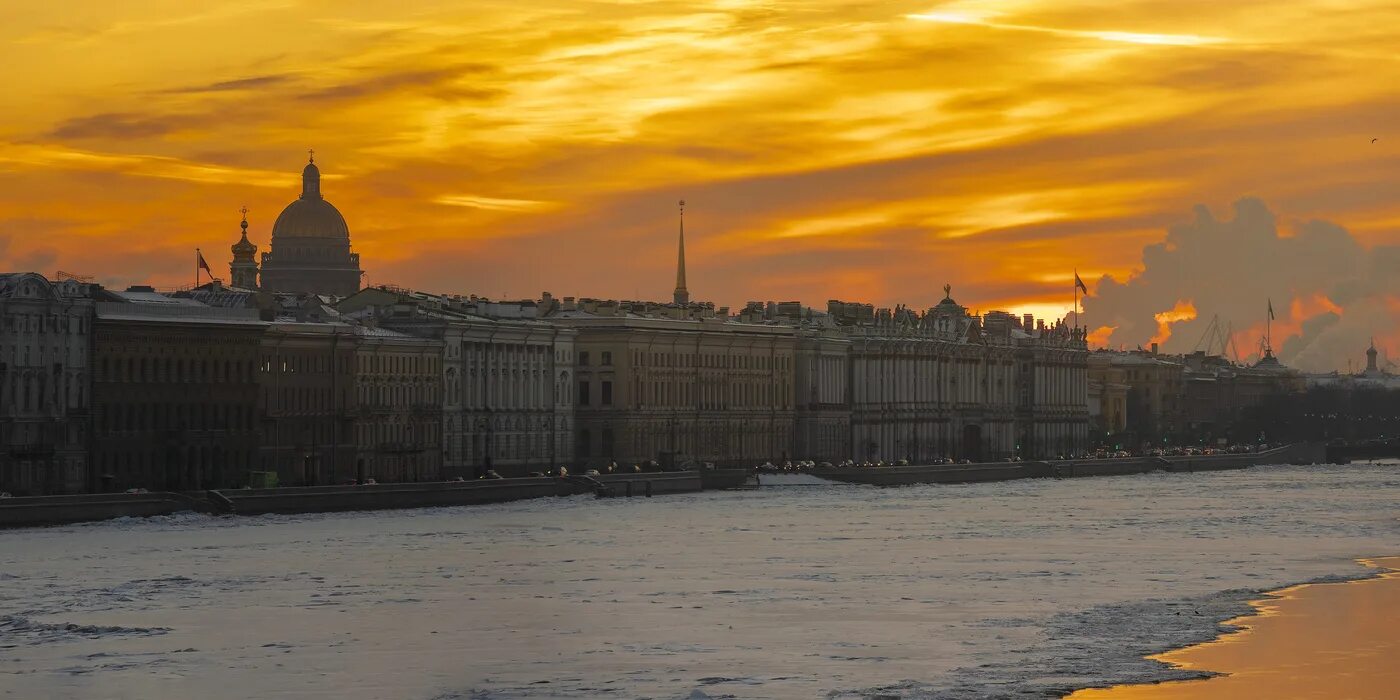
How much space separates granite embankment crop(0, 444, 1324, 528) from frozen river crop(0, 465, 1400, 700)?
104 cm

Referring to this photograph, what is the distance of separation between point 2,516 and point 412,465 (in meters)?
28.0

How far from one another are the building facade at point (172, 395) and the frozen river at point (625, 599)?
720cm

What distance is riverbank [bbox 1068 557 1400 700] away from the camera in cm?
3575

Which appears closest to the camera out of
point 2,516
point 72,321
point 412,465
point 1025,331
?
point 2,516

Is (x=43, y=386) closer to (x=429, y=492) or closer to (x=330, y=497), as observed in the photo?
(x=330, y=497)

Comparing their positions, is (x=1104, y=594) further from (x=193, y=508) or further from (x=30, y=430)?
(x=30, y=430)

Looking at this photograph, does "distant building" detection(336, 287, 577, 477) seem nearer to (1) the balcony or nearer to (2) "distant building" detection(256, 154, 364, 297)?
(1) the balcony

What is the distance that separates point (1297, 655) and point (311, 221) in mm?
96499

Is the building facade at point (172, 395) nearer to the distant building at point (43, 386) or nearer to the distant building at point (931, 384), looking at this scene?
the distant building at point (43, 386)

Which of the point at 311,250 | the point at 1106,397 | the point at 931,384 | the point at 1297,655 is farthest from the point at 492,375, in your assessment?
the point at 1106,397

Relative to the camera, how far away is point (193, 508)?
6888 cm

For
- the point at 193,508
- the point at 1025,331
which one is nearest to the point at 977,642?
the point at 193,508

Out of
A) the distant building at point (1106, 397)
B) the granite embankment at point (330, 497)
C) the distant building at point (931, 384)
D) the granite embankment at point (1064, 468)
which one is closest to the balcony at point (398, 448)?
the granite embankment at point (330, 497)

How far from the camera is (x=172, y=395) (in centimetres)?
7750
